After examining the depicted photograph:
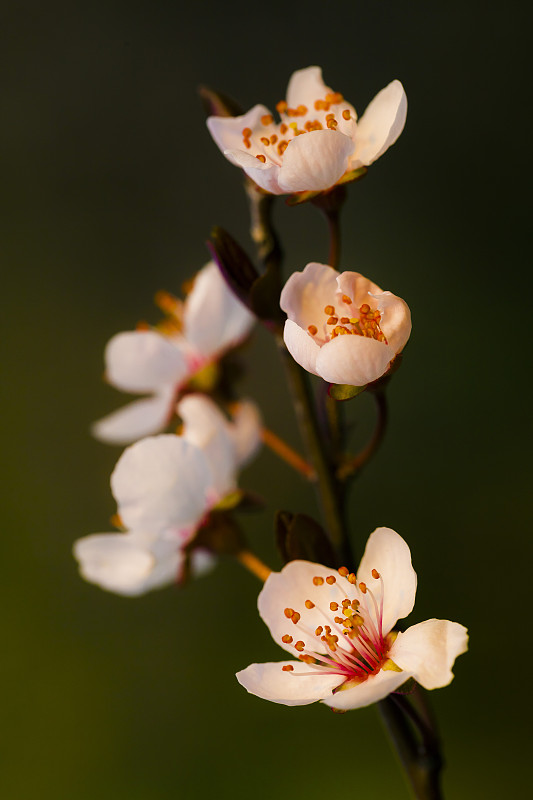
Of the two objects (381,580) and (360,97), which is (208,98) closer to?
(381,580)

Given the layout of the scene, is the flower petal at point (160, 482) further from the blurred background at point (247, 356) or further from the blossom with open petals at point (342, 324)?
the blurred background at point (247, 356)

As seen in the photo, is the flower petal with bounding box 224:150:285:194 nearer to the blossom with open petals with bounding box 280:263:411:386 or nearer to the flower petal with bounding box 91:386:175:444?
the blossom with open petals with bounding box 280:263:411:386

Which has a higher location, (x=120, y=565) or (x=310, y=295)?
(x=310, y=295)

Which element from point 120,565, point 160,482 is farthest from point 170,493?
point 120,565

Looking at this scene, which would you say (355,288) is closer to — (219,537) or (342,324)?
(342,324)

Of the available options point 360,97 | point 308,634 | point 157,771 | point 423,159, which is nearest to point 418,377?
point 423,159

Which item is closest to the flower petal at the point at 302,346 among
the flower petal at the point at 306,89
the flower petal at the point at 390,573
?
the flower petal at the point at 390,573
